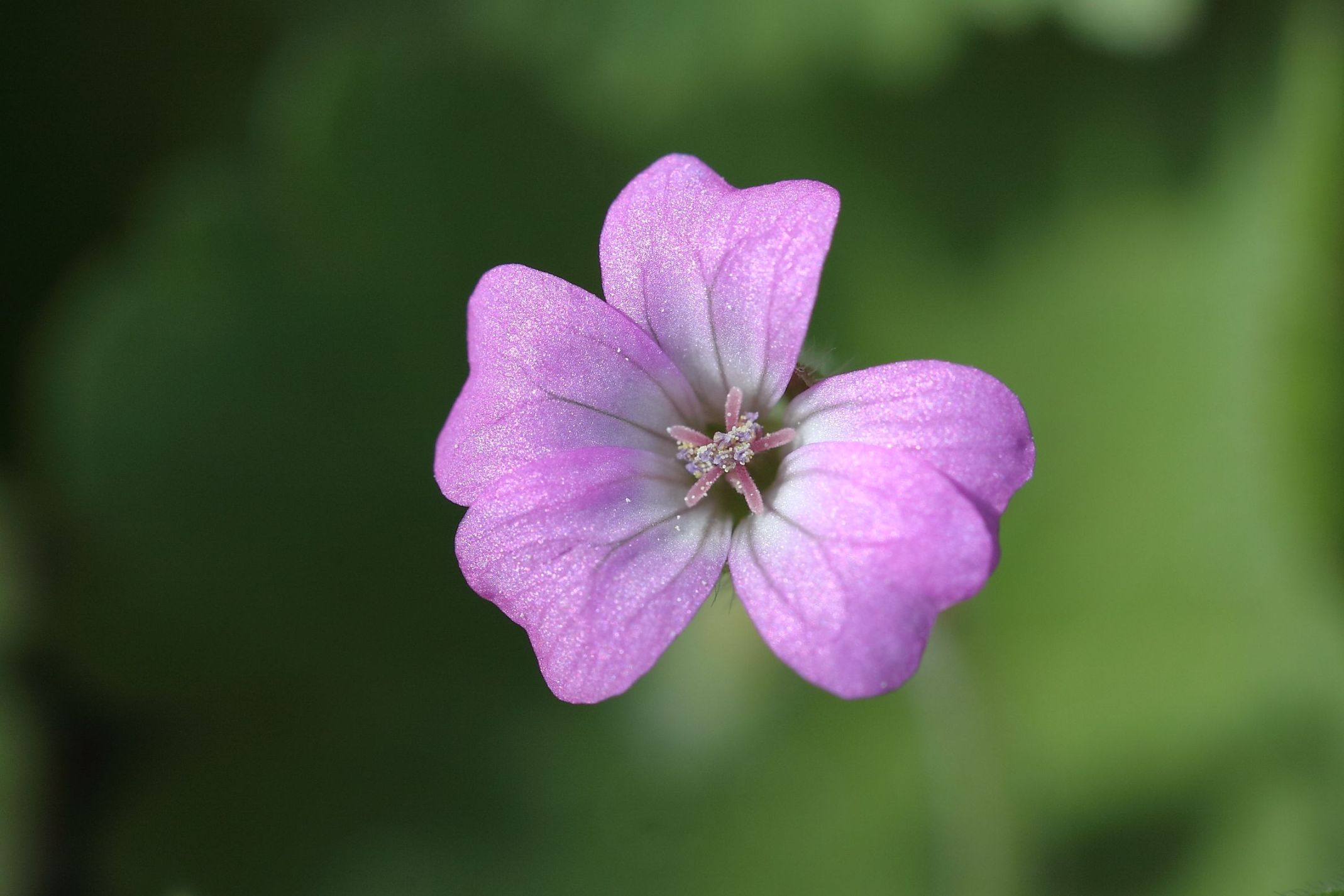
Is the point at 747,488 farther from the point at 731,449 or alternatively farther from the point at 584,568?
the point at 584,568

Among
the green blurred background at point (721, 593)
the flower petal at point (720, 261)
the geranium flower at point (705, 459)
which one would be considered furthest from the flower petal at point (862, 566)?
the green blurred background at point (721, 593)

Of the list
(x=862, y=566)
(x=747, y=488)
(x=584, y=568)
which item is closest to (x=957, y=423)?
(x=862, y=566)

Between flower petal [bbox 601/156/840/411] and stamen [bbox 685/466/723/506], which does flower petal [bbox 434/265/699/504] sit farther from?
stamen [bbox 685/466/723/506]

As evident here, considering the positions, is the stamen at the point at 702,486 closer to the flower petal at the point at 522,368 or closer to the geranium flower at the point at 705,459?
the geranium flower at the point at 705,459

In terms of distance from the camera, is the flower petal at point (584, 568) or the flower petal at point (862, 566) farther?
the flower petal at point (584, 568)

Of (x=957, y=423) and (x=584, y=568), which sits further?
(x=584, y=568)

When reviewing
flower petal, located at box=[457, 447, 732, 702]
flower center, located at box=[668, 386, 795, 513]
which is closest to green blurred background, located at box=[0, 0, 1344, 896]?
flower center, located at box=[668, 386, 795, 513]

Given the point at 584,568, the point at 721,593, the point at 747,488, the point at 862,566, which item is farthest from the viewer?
the point at 721,593
